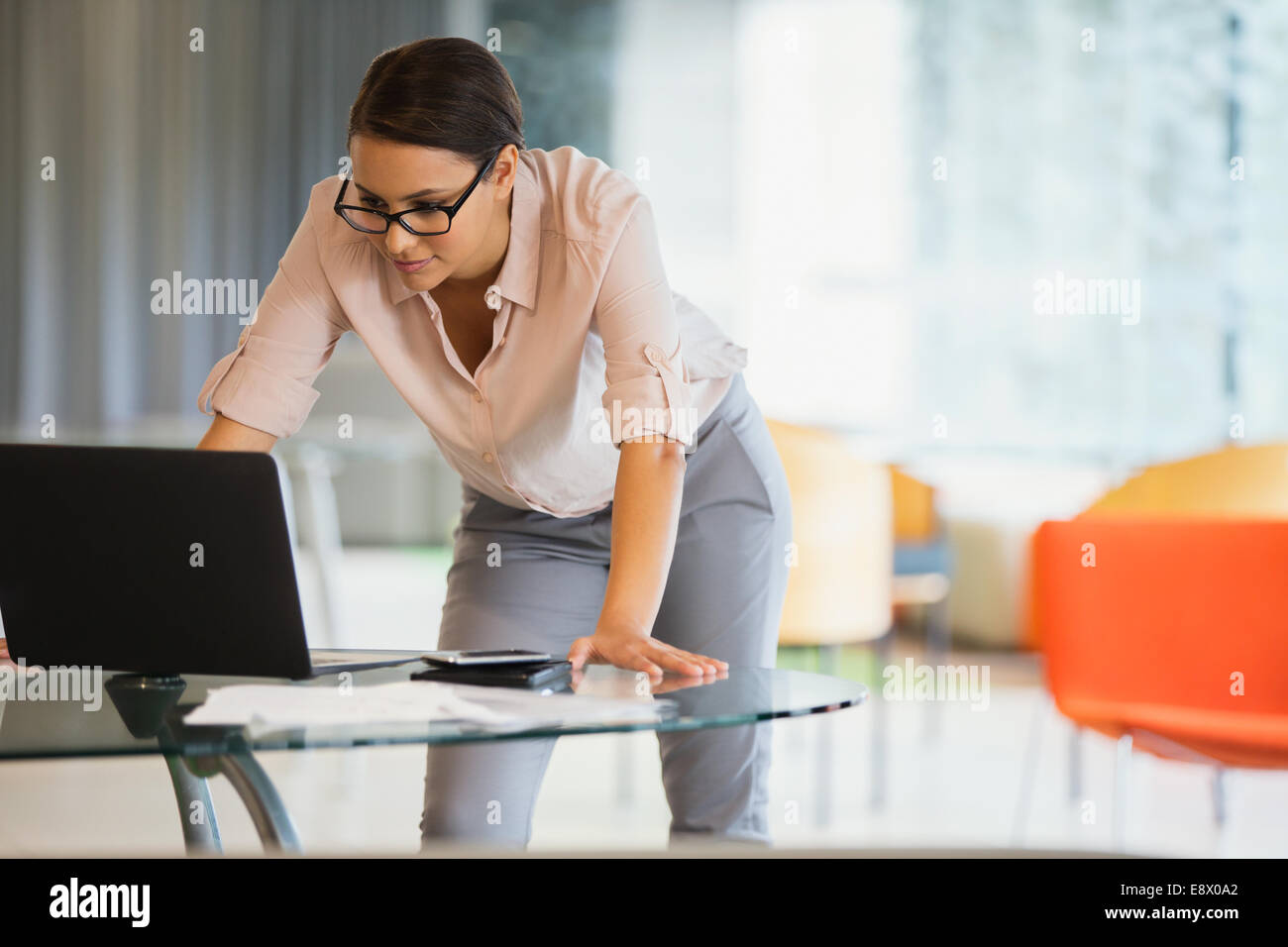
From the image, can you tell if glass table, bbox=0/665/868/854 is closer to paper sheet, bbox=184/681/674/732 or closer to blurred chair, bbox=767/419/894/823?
paper sheet, bbox=184/681/674/732

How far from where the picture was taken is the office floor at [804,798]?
7.50ft

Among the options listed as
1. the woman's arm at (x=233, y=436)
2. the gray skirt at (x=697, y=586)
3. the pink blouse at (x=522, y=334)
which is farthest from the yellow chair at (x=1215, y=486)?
the woman's arm at (x=233, y=436)

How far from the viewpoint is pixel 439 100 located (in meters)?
1.10

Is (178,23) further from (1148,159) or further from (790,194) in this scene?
(1148,159)

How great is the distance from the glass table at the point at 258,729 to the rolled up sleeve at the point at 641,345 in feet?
0.81

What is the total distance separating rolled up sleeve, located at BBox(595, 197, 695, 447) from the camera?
44.6 inches

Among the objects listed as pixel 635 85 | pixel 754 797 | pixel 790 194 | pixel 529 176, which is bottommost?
pixel 754 797

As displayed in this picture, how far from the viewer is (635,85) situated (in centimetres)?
543

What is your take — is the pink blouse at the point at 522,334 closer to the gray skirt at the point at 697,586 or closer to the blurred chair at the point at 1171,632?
the gray skirt at the point at 697,586

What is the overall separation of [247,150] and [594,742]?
318 cm

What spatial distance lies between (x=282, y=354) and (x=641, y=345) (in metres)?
0.37

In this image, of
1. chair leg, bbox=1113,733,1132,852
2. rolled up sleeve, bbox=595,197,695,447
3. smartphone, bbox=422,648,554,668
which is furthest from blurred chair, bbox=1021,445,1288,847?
smartphone, bbox=422,648,554,668
